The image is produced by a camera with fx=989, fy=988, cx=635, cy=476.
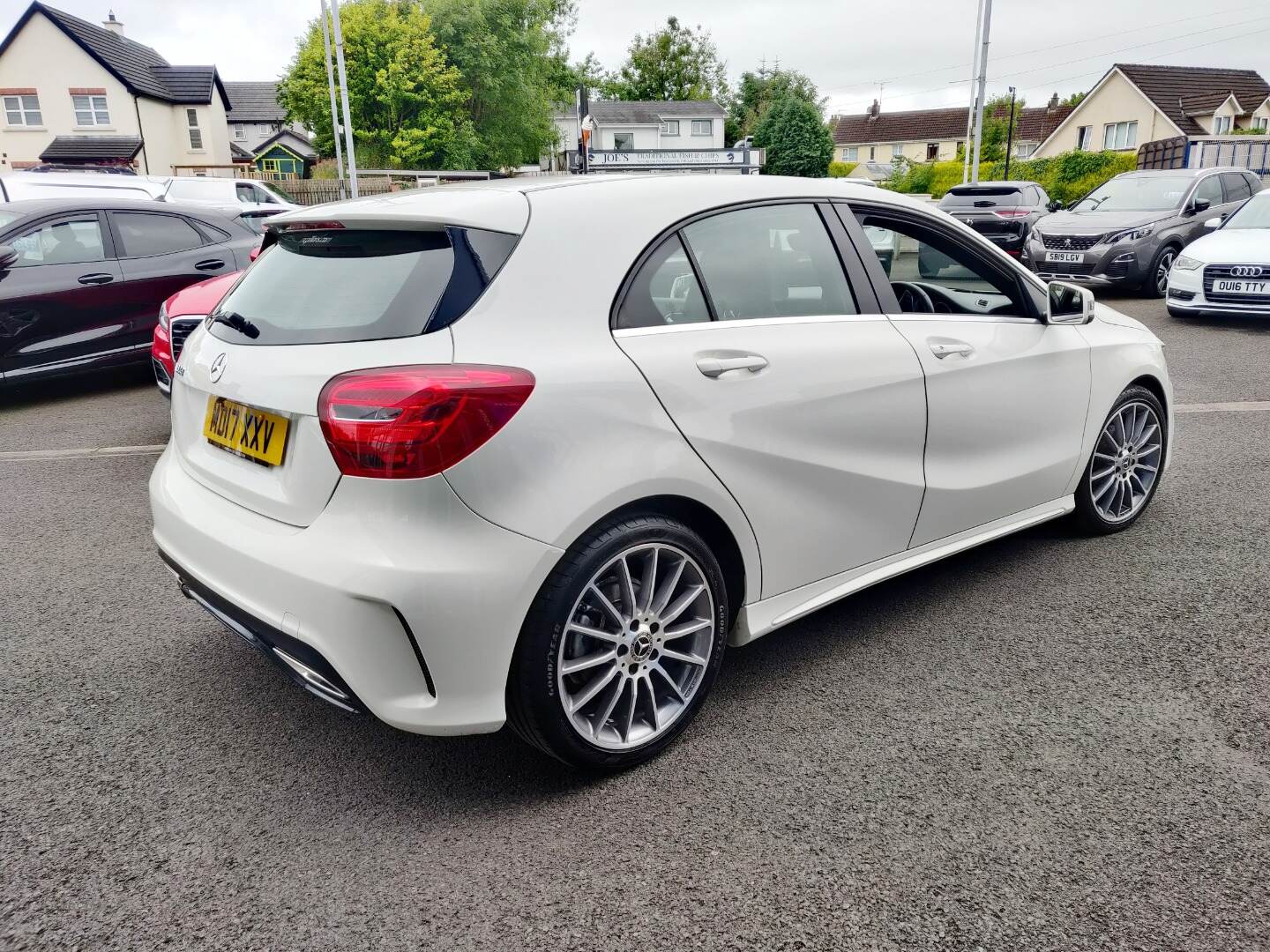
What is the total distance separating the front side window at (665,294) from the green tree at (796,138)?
2882 inches

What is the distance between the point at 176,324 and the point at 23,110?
169 ft

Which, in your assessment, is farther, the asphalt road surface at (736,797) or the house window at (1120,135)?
the house window at (1120,135)

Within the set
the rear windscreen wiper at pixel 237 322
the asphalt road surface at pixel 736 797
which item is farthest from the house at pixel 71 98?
the asphalt road surface at pixel 736 797

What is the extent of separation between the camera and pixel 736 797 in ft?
8.71

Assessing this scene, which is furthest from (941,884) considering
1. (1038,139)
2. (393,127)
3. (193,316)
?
(1038,139)

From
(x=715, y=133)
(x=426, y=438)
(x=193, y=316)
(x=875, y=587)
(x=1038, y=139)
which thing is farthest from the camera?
(x=1038, y=139)

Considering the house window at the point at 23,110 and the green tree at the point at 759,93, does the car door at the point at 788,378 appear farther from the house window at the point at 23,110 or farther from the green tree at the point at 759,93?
the green tree at the point at 759,93

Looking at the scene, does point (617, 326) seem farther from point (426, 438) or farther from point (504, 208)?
point (426, 438)

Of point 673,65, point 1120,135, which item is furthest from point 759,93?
point 1120,135

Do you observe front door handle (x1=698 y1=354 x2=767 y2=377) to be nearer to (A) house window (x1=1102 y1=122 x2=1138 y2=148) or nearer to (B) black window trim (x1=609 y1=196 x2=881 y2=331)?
(B) black window trim (x1=609 y1=196 x2=881 y2=331)

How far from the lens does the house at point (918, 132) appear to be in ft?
305

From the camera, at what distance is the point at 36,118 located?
47625mm

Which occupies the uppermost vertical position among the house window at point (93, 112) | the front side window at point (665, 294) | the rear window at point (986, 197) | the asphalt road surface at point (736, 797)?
the house window at point (93, 112)

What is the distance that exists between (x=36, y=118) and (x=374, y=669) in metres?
56.2
